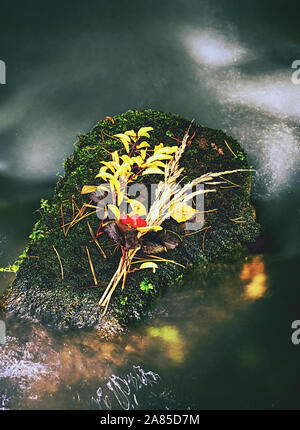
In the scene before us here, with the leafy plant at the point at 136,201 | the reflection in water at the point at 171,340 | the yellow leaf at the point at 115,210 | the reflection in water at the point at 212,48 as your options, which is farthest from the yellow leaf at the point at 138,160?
the reflection in water at the point at 212,48

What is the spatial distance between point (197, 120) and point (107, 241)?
2.79 ft

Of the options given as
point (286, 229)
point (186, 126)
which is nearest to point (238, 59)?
point (186, 126)

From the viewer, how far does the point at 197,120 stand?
204 centimetres

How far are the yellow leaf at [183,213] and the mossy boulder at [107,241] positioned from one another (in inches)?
1.4

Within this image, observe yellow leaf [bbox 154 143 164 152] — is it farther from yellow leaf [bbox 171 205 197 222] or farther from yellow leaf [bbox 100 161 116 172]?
yellow leaf [bbox 171 205 197 222]

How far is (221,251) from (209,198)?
0.23 meters

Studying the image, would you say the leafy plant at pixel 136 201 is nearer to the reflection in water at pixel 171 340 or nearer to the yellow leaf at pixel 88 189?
the yellow leaf at pixel 88 189

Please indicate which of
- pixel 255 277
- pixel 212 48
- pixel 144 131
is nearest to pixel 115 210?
pixel 144 131

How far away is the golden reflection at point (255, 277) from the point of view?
5.02 feet

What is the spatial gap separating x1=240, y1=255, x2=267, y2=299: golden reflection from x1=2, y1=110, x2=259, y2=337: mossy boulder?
64mm

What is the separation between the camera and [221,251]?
1.60 meters

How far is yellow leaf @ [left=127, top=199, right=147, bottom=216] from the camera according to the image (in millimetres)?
1571

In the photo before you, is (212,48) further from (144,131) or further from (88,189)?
(88,189)

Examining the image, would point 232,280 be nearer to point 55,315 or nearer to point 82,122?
point 55,315
